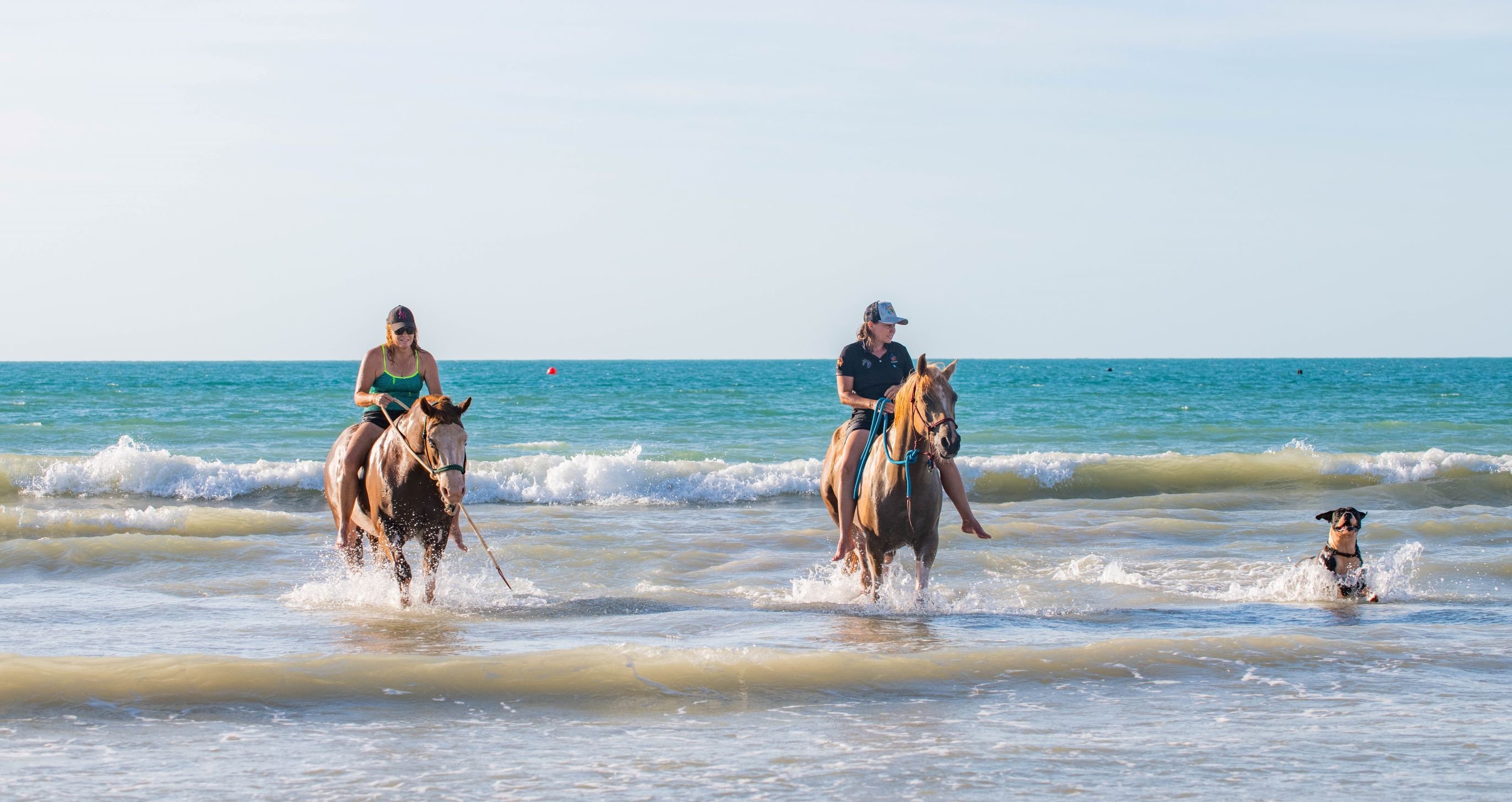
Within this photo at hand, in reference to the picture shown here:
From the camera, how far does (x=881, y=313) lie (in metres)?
9.61

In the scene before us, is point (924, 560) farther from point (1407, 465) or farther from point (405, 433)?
point (1407, 465)

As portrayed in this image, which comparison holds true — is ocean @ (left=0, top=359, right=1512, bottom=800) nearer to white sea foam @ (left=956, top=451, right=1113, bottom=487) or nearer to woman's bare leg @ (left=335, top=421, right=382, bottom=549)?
woman's bare leg @ (left=335, top=421, right=382, bottom=549)

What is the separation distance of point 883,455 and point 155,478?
654 inches

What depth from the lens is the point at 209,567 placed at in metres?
12.3

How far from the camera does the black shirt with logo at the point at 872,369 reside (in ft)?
32.2

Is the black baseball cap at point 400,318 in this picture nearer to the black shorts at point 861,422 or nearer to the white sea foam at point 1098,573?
the black shorts at point 861,422

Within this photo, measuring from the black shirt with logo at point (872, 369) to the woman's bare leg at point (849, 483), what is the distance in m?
0.32

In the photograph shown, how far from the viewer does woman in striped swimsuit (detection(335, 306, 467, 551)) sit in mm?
9648

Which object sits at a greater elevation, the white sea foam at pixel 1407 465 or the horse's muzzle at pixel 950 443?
the horse's muzzle at pixel 950 443

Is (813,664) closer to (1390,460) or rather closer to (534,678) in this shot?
(534,678)

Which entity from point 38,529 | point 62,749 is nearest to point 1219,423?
point 38,529

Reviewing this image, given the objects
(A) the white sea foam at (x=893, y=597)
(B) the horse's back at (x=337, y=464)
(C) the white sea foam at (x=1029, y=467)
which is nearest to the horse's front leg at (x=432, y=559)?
(B) the horse's back at (x=337, y=464)

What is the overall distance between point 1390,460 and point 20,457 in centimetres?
2436

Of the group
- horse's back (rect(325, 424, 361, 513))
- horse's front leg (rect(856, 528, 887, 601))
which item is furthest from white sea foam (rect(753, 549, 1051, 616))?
horse's back (rect(325, 424, 361, 513))
